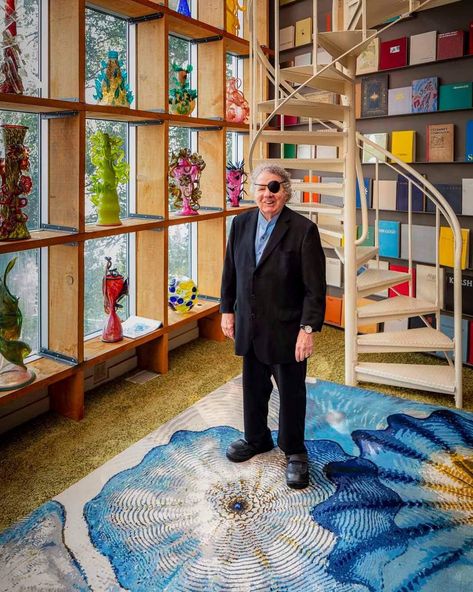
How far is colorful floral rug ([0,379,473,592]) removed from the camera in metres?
1.85

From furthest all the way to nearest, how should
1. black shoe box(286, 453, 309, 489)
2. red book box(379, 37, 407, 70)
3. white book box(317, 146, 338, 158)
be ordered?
white book box(317, 146, 338, 158)
red book box(379, 37, 407, 70)
black shoe box(286, 453, 309, 489)

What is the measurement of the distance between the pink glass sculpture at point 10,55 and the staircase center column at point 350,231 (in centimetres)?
192

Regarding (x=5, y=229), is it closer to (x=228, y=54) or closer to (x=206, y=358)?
(x=206, y=358)

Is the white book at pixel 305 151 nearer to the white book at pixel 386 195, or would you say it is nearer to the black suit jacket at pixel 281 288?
the white book at pixel 386 195

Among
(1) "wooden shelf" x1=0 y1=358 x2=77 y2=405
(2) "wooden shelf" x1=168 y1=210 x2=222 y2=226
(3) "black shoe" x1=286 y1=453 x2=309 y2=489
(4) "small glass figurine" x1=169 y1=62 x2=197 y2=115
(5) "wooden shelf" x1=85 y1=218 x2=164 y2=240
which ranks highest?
(4) "small glass figurine" x1=169 y1=62 x2=197 y2=115

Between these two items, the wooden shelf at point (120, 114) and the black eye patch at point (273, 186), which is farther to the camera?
the wooden shelf at point (120, 114)

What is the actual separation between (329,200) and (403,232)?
2.50ft

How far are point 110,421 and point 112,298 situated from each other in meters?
0.76

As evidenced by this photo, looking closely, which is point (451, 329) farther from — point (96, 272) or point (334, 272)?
point (96, 272)

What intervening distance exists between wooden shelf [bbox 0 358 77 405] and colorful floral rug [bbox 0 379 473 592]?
55 centimetres

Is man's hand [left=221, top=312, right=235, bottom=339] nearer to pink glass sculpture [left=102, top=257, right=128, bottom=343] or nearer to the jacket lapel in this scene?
the jacket lapel

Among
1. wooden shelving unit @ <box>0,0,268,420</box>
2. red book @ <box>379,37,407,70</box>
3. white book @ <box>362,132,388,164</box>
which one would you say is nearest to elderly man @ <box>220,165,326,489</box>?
wooden shelving unit @ <box>0,0,268,420</box>

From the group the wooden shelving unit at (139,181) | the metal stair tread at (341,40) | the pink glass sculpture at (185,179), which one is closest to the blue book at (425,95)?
the metal stair tread at (341,40)

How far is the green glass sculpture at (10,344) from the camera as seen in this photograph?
2.65 m
